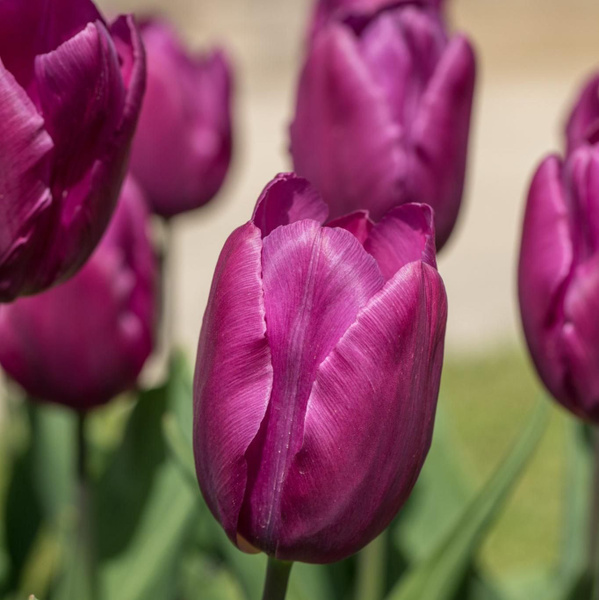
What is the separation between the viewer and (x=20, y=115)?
2.17 feet

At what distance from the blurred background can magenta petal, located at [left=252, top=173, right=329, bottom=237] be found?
617 mm

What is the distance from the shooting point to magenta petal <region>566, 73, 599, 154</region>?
99 centimetres

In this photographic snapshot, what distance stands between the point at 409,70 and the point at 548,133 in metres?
5.22

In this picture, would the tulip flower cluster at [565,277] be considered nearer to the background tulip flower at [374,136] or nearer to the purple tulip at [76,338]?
the background tulip flower at [374,136]

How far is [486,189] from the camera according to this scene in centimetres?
571

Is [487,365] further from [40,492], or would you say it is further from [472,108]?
[472,108]

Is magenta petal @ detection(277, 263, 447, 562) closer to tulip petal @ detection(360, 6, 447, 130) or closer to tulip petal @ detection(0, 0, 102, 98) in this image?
tulip petal @ detection(0, 0, 102, 98)

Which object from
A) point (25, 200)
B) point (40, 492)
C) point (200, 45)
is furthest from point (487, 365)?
point (200, 45)

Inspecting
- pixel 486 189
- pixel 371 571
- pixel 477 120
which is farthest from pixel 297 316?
pixel 477 120

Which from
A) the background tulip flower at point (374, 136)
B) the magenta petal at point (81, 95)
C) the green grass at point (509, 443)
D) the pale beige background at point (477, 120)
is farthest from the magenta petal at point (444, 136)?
the green grass at point (509, 443)

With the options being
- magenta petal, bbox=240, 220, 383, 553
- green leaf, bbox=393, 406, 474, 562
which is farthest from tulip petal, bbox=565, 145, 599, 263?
green leaf, bbox=393, 406, 474, 562

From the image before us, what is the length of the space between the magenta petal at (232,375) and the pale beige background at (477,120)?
1.47 metres

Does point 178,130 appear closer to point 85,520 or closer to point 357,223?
point 85,520

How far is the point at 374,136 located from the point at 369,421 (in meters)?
0.52
